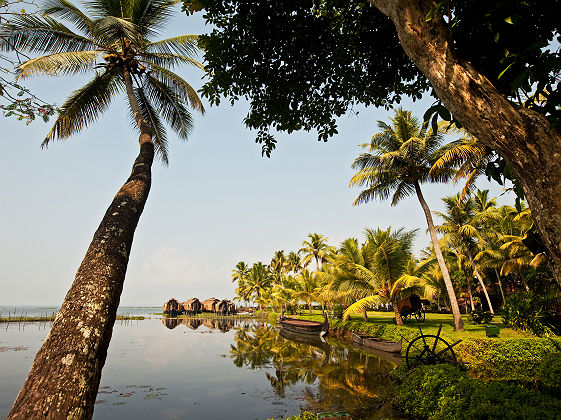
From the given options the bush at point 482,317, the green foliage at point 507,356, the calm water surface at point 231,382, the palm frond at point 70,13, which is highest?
the palm frond at point 70,13

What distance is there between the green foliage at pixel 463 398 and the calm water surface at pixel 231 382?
0.90 m

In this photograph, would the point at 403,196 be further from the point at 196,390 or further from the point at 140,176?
the point at 140,176

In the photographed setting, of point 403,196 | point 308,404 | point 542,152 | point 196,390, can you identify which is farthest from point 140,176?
point 403,196

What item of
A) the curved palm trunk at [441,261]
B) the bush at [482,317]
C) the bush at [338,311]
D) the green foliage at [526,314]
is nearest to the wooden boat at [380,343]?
the curved palm trunk at [441,261]

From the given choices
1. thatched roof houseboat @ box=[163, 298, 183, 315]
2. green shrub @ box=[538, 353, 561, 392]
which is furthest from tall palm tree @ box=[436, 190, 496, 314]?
thatched roof houseboat @ box=[163, 298, 183, 315]

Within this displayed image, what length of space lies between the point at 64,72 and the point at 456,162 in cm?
1758

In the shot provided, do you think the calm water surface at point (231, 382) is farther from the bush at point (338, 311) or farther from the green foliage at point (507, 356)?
the bush at point (338, 311)

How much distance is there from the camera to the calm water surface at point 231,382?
935 centimetres

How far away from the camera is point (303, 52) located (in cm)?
580

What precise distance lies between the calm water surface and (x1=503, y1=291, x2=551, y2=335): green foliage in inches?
237

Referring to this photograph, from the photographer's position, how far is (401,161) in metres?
18.3

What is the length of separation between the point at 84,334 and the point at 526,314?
16.8 metres

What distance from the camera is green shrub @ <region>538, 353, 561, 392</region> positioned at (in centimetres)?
724

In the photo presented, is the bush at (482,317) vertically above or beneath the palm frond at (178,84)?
beneath
